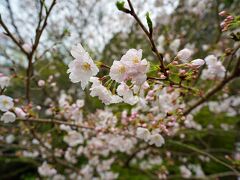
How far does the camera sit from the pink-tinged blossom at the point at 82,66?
1.33 m

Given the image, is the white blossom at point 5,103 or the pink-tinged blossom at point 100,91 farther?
the white blossom at point 5,103

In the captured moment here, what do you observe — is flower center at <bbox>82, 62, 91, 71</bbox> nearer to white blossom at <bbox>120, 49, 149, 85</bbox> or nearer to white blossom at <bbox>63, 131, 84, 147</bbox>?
white blossom at <bbox>120, 49, 149, 85</bbox>

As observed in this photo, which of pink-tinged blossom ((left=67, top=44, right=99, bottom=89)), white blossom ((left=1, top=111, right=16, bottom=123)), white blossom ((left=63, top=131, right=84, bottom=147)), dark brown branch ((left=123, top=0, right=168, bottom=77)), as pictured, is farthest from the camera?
white blossom ((left=63, top=131, right=84, bottom=147))

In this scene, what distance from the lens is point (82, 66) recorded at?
54.4 inches

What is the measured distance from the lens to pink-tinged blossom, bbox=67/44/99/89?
1.33m

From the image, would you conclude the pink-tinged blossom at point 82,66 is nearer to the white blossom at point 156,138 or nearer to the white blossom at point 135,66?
the white blossom at point 135,66

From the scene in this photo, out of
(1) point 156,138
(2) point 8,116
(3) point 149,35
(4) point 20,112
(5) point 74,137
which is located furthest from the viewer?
(5) point 74,137

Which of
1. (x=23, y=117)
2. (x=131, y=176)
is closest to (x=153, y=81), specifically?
(x=23, y=117)

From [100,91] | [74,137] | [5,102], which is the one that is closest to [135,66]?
[100,91]

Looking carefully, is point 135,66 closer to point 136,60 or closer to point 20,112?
point 136,60

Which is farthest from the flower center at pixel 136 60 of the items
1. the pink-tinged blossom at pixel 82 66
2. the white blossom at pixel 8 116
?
the white blossom at pixel 8 116

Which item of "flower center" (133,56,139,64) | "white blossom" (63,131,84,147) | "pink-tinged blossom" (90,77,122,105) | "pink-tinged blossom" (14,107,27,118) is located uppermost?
"white blossom" (63,131,84,147)

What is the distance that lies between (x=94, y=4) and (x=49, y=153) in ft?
11.4

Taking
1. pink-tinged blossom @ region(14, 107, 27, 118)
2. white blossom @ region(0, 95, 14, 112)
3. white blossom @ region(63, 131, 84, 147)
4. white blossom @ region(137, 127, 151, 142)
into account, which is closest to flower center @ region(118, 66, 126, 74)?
white blossom @ region(137, 127, 151, 142)
